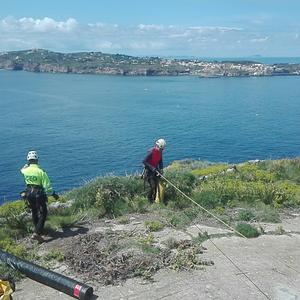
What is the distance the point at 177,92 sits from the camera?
123562 mm

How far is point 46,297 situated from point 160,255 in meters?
2.61

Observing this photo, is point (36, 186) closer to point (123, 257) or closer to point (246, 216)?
point (123, 257)

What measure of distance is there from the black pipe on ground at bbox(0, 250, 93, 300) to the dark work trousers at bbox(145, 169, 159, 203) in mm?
5333

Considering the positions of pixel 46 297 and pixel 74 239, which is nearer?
pixel 46 297

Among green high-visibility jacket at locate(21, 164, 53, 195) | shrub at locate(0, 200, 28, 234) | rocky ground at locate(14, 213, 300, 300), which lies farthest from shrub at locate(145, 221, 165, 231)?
shrub at locate(0, 200, 28, 234)

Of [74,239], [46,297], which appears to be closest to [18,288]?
[46,297]

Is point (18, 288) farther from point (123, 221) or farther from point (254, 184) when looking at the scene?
point (254, 184)

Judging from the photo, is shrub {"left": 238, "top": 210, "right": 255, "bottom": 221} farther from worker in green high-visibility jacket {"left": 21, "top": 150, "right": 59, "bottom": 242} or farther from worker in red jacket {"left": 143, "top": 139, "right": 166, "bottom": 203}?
worker in green high-visibility jacket {"left": 21, "top": 150, "right": 59, "bottom": 242}

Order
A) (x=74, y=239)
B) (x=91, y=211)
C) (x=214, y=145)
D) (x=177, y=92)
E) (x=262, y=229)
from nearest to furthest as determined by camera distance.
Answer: (x=74, y=239) < (x=262, y=229) < (x=91, y=211) < (x=214, y=145) < (x=177, y=92)

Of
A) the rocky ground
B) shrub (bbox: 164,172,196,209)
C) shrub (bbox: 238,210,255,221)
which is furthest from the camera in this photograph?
shrub (bbox: 164,172,196,209)

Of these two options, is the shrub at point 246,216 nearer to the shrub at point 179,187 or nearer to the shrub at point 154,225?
the shrub at point 179,187

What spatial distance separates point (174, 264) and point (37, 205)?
3.46 meters

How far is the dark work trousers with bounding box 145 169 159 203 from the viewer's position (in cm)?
1399

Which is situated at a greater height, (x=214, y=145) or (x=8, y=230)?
(x=8, y=230)
